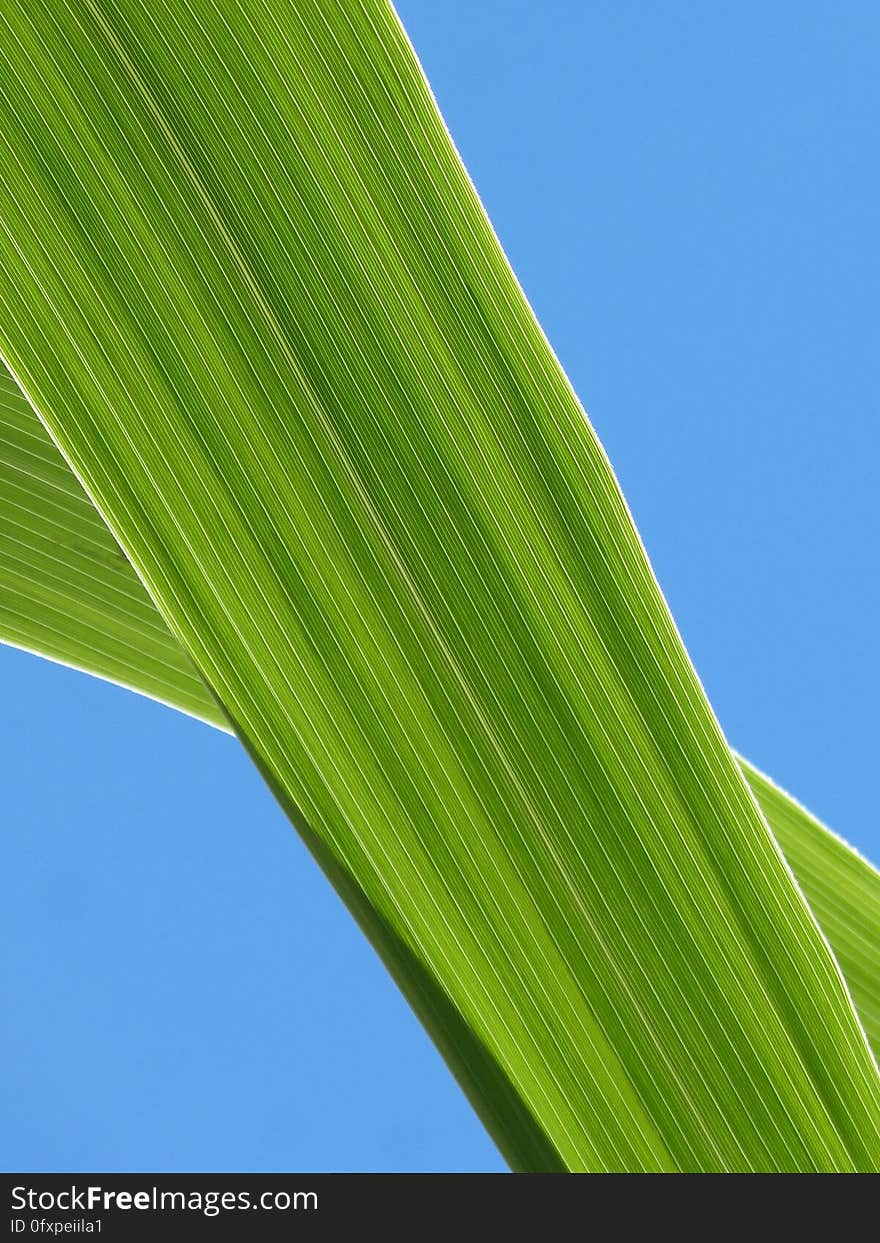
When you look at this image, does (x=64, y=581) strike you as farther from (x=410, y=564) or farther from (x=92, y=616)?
(x=410, y=564)

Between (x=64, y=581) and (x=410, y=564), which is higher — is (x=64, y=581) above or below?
above

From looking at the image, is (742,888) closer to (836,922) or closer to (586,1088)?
(586,1088)

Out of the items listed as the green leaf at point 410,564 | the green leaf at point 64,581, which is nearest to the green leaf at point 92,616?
the green leaf at point 64,581

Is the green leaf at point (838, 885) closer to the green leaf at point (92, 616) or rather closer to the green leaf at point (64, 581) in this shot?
the green leaf at point (92, 616)

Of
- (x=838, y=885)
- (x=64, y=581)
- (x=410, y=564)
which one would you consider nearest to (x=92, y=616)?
(x=64, y=581)

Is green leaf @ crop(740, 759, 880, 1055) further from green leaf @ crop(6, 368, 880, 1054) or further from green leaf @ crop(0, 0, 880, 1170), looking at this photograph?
green leaf @ crop(0, 0, 880, 1170)

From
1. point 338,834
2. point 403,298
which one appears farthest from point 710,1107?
point 403,298
